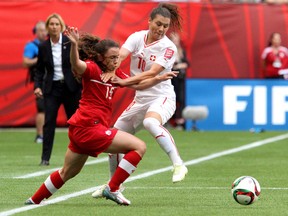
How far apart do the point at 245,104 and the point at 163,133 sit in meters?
12.7

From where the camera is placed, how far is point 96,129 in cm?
997

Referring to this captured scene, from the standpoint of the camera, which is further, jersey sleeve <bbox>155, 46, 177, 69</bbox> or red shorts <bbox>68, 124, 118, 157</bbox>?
jersey sleeve <bbox>155, 46, 177, 69</bbox>

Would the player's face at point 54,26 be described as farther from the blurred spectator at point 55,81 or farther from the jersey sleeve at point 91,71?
the jersey sleeve at point 91,71

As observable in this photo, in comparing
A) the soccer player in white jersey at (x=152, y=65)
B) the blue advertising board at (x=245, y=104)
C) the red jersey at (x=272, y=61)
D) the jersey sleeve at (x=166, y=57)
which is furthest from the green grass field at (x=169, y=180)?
the red jersey at (x=272, y=61)

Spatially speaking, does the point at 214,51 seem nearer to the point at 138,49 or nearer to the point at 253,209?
the point at 138,49

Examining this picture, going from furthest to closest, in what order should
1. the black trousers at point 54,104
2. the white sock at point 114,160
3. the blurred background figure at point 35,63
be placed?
the blurred background figure at point 35,63 < the black trousers at point 54,104 < the white sock at point 114,160

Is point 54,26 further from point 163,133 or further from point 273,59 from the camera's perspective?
point 273,59

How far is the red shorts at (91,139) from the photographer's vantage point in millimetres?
9922

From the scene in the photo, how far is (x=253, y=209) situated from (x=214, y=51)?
48.3 feet

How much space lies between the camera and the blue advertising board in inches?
934

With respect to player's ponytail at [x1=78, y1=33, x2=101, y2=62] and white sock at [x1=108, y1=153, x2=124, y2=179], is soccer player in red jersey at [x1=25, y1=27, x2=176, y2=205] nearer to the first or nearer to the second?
player's ponytail at [x1=78, y1=33, x2=101, y2=62]

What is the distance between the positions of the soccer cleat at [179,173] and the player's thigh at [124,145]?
0.85 meters

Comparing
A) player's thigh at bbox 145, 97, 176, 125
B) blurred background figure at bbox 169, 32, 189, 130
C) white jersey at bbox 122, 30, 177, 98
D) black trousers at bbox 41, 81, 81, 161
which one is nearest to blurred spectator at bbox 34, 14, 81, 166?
black trousers at bbox 41, 81, 81, 161

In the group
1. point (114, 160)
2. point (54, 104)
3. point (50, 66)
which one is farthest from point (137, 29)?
point (114, 160)
